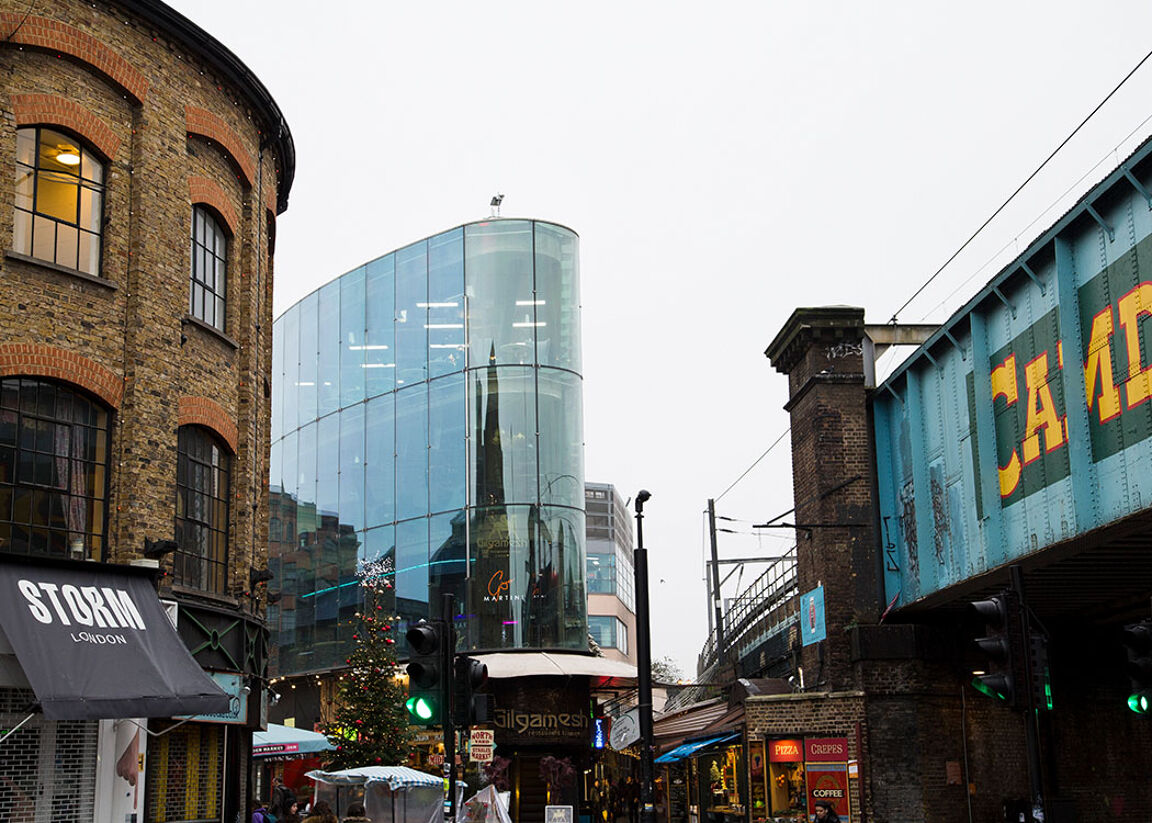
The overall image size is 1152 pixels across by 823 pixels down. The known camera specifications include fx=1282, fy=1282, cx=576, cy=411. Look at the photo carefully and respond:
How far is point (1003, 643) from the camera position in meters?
10.7

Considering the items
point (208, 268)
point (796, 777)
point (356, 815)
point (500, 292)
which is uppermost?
point (500, 292)

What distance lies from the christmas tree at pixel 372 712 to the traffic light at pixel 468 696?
1876 centimetres

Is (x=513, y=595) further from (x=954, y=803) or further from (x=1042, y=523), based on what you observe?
(x=1042, y=523)

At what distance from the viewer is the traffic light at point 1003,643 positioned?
10703 millimetres

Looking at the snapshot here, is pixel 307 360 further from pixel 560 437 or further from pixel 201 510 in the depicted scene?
pixel 201 510

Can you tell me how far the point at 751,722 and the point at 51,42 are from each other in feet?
57.0

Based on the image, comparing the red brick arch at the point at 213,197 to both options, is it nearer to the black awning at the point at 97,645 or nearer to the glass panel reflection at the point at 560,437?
the black awning at the point at 97,645

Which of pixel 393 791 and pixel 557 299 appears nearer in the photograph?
pixel 393 791

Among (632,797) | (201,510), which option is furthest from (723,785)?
(201,510)

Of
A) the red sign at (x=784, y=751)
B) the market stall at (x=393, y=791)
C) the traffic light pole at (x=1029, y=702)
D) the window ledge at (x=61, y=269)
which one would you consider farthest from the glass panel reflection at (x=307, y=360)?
the traffic light pole at (x=1029, y=702)

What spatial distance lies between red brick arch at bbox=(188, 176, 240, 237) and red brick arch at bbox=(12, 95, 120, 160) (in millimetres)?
1630

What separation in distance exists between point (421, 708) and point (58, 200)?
26.8 ft

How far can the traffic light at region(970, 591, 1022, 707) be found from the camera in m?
10.7

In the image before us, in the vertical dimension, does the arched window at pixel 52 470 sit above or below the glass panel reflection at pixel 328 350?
below
